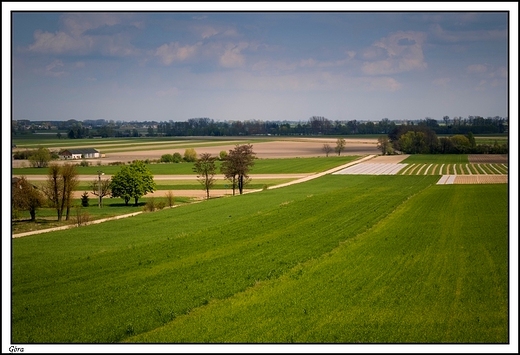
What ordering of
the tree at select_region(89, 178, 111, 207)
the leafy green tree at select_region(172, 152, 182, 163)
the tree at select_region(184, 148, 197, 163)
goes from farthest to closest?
1. the tree at select_region(184, 148, 197, 163)
2. the leafy green tree at select_region(172, 152, 182, 163)
3. the tree at select_region(89, 178, 111, 207)

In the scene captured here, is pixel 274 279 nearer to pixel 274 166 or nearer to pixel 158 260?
pixel 158 260

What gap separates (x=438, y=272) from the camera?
16.8 metres

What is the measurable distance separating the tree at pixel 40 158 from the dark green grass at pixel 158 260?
5.88 metres

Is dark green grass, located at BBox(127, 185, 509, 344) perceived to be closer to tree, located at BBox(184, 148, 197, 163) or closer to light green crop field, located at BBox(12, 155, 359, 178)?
light green crop field, located at BBox(12, 155, 359, 178)

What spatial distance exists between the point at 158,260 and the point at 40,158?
16540 millimetres

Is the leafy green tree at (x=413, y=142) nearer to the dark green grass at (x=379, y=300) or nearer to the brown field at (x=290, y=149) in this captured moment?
the brown field at (x=290, y=149)

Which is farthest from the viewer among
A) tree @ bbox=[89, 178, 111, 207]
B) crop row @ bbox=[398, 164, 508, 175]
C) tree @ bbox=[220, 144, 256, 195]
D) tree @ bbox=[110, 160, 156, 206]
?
tree @ bbox=[220, 144, 256, 195]

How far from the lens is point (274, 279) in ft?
54.6

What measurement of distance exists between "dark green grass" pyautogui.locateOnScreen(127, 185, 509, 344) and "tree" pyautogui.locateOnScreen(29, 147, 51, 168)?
17917 millimetres

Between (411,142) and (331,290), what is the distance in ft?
126

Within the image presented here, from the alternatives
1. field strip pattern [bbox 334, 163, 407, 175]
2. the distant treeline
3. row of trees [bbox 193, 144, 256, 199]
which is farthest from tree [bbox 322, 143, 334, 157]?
row of trees [bbox 193, 144, 256, 199]

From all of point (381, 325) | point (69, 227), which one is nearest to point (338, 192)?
point (69, 227)

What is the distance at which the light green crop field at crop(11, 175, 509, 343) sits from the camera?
42.1ft

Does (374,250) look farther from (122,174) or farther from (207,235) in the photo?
(122,174)
